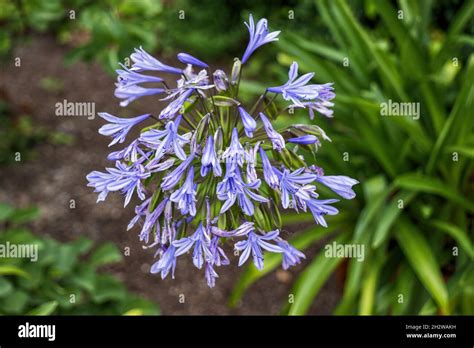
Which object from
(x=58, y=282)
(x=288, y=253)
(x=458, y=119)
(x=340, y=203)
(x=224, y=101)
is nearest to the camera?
(x=224, y=101)

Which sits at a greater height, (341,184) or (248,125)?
(248,125)

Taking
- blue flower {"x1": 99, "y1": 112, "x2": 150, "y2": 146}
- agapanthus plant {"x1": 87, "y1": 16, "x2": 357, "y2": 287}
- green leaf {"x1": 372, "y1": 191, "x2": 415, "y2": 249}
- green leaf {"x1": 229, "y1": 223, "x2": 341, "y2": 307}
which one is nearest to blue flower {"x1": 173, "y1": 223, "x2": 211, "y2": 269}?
agapanthus plant {"x1": 87, "y1": 16, "x2": 357, "y2": 287}

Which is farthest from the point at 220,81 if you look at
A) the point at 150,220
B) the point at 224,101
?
the point at 150,220

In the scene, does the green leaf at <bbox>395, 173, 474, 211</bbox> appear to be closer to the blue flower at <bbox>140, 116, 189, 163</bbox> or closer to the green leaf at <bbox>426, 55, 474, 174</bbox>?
the green leaf at <bbox>426, 55, 474, 174</bbox>

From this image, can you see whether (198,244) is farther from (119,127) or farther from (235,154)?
(119,127)

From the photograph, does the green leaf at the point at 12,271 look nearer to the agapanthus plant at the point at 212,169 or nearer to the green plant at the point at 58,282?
the green plant at the point at 58,282

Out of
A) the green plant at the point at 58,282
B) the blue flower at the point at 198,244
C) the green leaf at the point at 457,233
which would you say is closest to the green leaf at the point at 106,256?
the green plant at the point at 58,282
